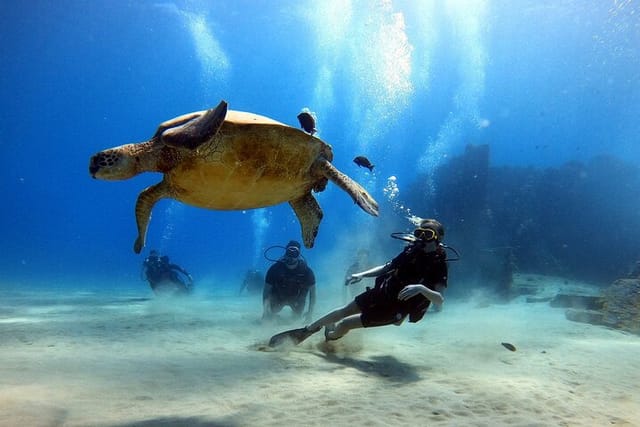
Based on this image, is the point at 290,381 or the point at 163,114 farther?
the point at 163,114

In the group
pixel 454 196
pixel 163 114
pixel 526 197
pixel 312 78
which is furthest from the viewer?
pixel 163 114

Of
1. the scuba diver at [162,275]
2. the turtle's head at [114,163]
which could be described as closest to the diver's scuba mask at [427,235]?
the turtle's head at [114,163]

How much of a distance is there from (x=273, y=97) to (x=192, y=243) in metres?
106

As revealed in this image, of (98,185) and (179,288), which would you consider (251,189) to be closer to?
(179,288)

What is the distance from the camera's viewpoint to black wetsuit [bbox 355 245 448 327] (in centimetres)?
494

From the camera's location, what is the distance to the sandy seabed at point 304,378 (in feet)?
9.64

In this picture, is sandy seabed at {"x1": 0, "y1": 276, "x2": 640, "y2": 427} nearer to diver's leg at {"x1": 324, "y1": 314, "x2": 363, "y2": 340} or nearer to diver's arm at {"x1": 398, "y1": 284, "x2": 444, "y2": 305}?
diver's leg at {"x1": 324, "y1": 314, "x2": 363, "y2": 340}

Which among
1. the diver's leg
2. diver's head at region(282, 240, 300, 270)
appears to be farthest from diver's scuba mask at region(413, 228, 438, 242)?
diver's head at region(282, 240, 300, 270)

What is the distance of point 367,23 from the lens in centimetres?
3531

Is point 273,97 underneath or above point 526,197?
above

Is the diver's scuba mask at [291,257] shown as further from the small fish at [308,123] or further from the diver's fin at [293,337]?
the small fish at [308,123]

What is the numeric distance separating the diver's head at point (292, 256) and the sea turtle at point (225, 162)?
3.60 meters

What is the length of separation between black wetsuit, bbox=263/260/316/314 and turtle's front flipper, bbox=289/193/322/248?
3501 mm

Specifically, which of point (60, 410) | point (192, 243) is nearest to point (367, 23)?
point (60, 410)
